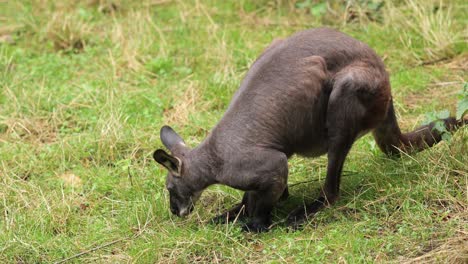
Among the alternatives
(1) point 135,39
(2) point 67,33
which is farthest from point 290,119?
(2) point 67,33

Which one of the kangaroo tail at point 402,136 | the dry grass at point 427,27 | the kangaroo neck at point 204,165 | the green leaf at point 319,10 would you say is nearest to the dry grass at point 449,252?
the kangaroo tail at point 402,136

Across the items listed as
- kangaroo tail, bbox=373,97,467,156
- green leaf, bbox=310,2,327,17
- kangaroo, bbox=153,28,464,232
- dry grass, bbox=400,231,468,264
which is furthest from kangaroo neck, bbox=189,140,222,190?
green leaf, bbox=310,2,327,17

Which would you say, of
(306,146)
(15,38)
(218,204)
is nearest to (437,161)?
(306,146)

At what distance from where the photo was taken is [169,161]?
5.90 m

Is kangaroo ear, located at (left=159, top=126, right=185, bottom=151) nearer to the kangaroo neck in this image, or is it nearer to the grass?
the kangaroo neck

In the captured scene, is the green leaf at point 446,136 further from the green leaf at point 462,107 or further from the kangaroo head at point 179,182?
the kangaroo head at point 179,182

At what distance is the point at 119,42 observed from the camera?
9.33 meters

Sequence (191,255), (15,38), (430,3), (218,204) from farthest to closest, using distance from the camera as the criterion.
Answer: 1. (15,38)
2. (430,3)
3. (218,204)
4. (191,255)

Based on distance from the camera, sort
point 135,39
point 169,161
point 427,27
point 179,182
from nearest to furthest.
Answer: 1. point 169,161
2. point 179,182
3. point 427,27
4. point 135,39

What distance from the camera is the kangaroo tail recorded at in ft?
20.0

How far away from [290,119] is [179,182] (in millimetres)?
954

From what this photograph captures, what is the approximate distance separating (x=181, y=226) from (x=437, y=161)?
192 centimetres

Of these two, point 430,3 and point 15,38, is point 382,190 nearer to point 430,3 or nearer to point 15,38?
point 430,3

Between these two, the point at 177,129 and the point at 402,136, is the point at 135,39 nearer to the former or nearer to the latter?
the point at 177,129
